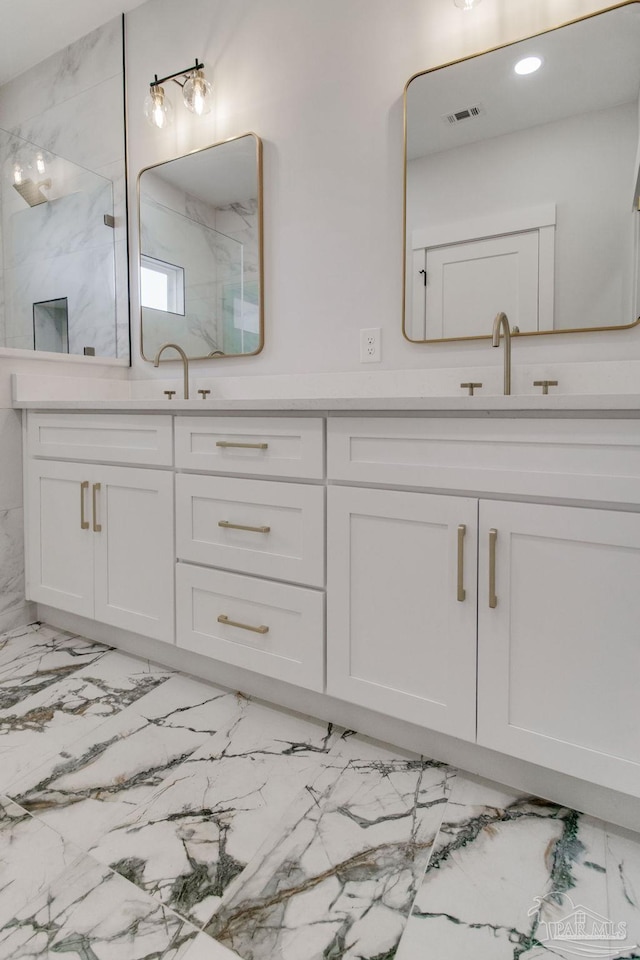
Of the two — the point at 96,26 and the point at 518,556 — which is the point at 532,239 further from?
the point at 96,26

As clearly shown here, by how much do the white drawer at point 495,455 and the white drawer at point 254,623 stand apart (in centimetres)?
38

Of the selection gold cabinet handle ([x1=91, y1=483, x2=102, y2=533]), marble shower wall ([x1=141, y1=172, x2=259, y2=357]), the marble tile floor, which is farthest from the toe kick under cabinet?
marble shower wall ([x1=141, y1=172, x2=259, y2=357])

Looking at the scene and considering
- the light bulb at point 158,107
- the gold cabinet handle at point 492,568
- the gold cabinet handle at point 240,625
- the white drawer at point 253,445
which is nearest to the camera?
the gold cabinet handle at point 492,568

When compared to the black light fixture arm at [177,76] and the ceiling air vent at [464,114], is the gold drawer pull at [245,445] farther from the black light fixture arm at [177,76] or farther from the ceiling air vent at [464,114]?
the black light fixture arm at [177,76]

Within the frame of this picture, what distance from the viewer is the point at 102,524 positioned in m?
1.87

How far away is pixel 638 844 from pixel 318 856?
2.07ft

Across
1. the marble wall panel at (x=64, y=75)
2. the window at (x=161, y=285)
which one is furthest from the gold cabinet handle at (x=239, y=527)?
the marble wall panel at (x=64, y=75)

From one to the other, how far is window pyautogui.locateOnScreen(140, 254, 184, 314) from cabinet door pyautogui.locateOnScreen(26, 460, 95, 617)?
0.85 metres

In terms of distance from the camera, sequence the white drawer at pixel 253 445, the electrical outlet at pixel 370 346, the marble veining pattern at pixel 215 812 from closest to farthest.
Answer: the marble veining pattern at pixel 215 812
the white drawer at pixel 253 445
the electrical outlet at pixel 370 346

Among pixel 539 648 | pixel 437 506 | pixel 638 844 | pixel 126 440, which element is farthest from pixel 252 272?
pixel 638 844

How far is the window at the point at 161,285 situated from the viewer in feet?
7.61

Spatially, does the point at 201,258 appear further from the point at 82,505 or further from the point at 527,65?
the point at 527,65

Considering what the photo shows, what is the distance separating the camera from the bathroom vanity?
106 centimetres

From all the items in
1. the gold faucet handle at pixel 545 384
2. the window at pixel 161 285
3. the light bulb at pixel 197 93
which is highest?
the light bulb at pixel 197 93
